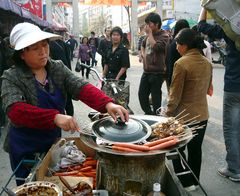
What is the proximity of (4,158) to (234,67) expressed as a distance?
405 centimetres

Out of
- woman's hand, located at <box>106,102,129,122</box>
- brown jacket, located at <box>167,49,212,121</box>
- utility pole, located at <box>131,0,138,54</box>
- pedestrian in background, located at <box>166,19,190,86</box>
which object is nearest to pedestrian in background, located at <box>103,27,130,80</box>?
pedestrian in background, located at <box>166,19,190,86</box>

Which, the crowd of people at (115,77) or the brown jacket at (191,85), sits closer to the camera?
the crowd of people at (115,77)

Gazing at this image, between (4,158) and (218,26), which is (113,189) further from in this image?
(4,158)

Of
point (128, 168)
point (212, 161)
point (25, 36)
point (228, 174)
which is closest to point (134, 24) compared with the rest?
point (212, 161)

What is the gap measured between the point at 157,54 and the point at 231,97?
258 cm

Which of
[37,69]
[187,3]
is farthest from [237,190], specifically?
[187,3]

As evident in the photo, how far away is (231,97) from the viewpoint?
4.00 meters

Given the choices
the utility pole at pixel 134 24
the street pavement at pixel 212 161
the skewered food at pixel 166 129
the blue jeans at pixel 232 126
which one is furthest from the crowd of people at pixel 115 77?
the utility pole at pixel 134 24

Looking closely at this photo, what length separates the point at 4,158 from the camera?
5273 mm

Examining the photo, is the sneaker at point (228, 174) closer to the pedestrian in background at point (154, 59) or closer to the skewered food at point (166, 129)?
the pedestrian in background at point (154, 59)

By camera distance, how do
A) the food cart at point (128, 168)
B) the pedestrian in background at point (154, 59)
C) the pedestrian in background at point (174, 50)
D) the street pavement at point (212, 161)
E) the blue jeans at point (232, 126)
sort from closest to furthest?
the food cart at point (128, 168) < the blue jeans at point (232, 126) < the street pavement at point (212, 161) < the pedestrian in background at point (174, 50) < the pedestrian in background at point (154, 59)

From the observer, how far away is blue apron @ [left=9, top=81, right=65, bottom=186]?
2.38 m

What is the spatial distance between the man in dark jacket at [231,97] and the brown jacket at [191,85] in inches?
15.9

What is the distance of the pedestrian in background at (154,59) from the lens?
19.9 ft
